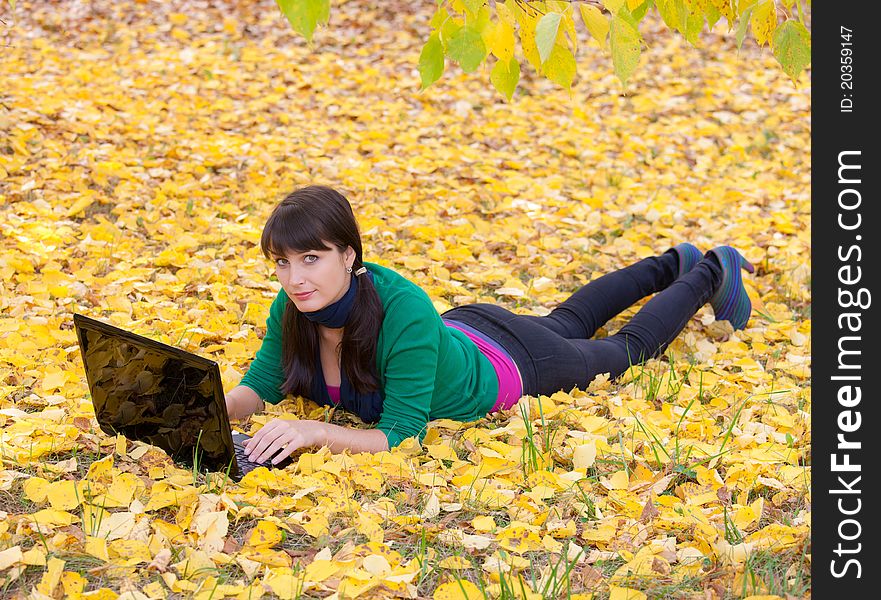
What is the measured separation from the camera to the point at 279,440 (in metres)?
2.57

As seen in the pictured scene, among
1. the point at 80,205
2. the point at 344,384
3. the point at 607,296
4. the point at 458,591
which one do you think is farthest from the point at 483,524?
the point at 80,205

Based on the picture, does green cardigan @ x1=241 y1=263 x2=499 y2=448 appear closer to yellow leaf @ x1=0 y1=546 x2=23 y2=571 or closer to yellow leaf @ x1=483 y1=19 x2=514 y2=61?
yellow leaf @ x1=483 y1=19 x2=514 y2=61

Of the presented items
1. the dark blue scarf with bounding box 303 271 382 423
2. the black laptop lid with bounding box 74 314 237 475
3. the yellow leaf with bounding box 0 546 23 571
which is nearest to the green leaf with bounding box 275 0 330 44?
the black laptop lid with bounding box 74 314 237 475

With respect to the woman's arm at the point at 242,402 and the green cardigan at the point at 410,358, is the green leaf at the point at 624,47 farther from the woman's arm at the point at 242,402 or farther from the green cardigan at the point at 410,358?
the woman's arm at the point at 242,402

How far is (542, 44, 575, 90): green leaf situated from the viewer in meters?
2.09

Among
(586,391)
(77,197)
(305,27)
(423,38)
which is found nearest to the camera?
(305,27)

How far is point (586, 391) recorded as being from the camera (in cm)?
335

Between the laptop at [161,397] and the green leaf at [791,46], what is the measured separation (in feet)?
4.99

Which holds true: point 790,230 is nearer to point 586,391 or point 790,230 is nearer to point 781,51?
point 586,391

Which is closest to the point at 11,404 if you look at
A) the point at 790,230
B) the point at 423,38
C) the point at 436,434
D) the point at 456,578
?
the point at 436,434

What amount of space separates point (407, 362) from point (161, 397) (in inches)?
27.3

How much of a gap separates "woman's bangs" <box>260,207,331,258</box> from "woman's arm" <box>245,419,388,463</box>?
0.48 meters

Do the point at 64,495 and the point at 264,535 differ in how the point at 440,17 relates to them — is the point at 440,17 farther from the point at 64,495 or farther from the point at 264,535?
the point at 64,495

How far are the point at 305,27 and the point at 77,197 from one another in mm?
3468
